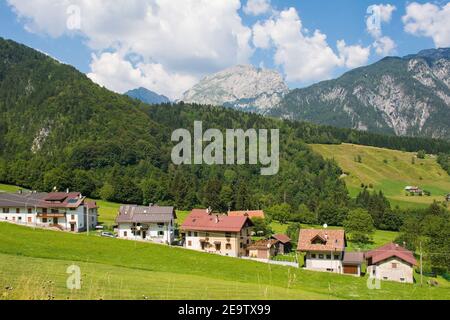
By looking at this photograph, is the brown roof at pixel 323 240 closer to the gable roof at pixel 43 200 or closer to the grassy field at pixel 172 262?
the grassy field at pixel 172 262

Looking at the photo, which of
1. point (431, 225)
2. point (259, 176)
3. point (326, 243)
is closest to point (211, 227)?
point (326, 243)

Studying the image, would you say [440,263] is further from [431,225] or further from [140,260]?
[140,260]

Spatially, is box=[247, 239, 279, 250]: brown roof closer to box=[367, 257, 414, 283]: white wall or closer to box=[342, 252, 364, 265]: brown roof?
box=[342, 252, 364, 265]: brown roof

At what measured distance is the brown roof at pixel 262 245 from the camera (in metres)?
74.1

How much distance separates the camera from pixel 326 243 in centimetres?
6956

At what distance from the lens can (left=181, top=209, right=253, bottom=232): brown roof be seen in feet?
248

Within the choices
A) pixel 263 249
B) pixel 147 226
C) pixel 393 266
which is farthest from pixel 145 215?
pixel 393 266

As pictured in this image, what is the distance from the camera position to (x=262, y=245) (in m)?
74.8

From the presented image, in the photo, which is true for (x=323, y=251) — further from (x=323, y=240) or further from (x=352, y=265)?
(x=352, y=265)

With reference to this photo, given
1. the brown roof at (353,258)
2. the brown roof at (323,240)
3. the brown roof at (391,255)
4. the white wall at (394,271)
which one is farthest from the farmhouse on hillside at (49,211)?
the white wall at (394,271)

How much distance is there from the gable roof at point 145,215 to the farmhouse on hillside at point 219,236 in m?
4.53

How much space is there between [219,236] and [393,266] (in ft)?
90.0

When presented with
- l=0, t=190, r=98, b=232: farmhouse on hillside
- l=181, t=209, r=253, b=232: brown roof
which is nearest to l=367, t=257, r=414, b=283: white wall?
l=181, t=209, r=253, b=232: brown roof
